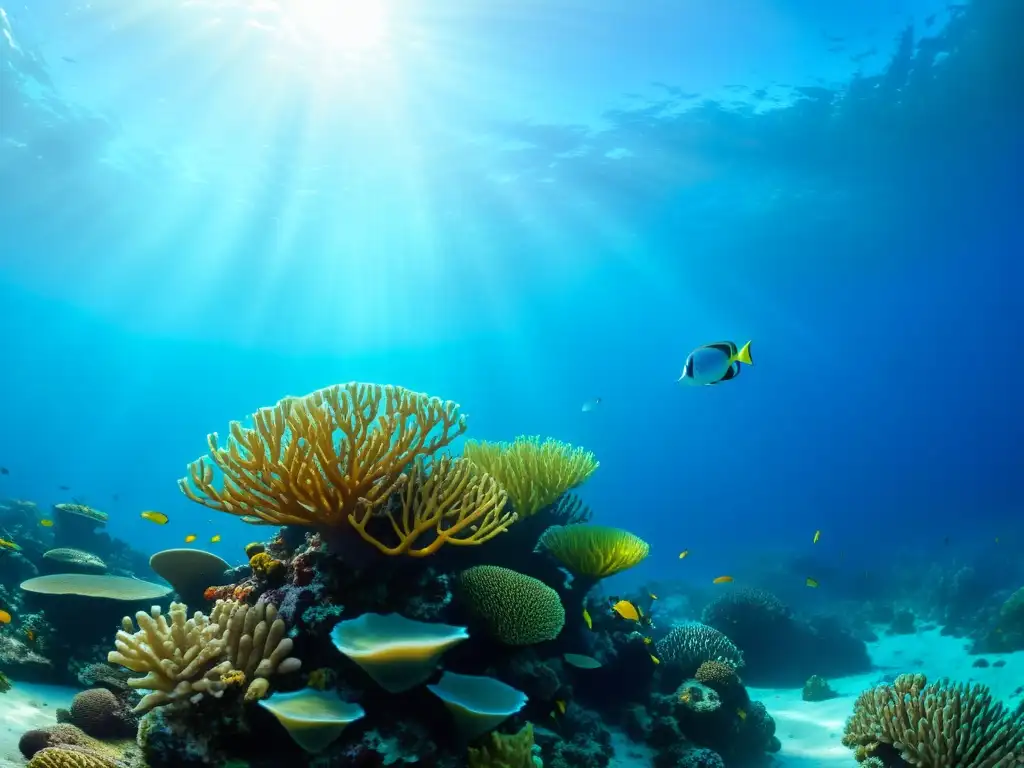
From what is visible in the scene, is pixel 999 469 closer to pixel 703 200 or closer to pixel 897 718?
pixel 703 200

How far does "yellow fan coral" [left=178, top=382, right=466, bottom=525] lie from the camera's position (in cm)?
384

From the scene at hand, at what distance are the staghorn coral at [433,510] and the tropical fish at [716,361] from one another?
215 cm

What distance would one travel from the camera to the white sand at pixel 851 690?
7430 millimetres

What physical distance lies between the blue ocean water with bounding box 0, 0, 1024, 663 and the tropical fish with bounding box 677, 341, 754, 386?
21.3 meters

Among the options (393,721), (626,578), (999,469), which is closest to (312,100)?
(393,721)

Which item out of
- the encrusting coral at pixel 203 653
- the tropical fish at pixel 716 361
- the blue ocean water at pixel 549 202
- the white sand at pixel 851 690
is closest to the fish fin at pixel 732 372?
the tropical fish at pixel 716 361

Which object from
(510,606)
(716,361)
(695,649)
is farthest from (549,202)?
(510,606)

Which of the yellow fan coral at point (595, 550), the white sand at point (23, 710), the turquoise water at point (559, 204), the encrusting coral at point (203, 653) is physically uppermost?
the turquoise water at point (559, 204)

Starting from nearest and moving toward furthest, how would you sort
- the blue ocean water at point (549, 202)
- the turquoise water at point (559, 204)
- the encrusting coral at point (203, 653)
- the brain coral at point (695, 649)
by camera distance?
the encrusting coral at point (203, 653), the brain coral at point (695, 649), the turquoise water at point (559, 204), the blue ocean water at point (549, 202)

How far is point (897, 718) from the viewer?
15.9 ft

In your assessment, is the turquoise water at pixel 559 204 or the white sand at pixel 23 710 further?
the turquoise water at pixel 559 204

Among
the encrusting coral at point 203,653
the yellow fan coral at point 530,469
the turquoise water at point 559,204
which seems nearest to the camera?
the encrusting coral at point 203,653

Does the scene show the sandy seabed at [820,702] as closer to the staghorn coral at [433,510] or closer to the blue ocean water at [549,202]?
the staghorn coral at [433,510]

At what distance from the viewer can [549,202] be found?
3553 centimetres
